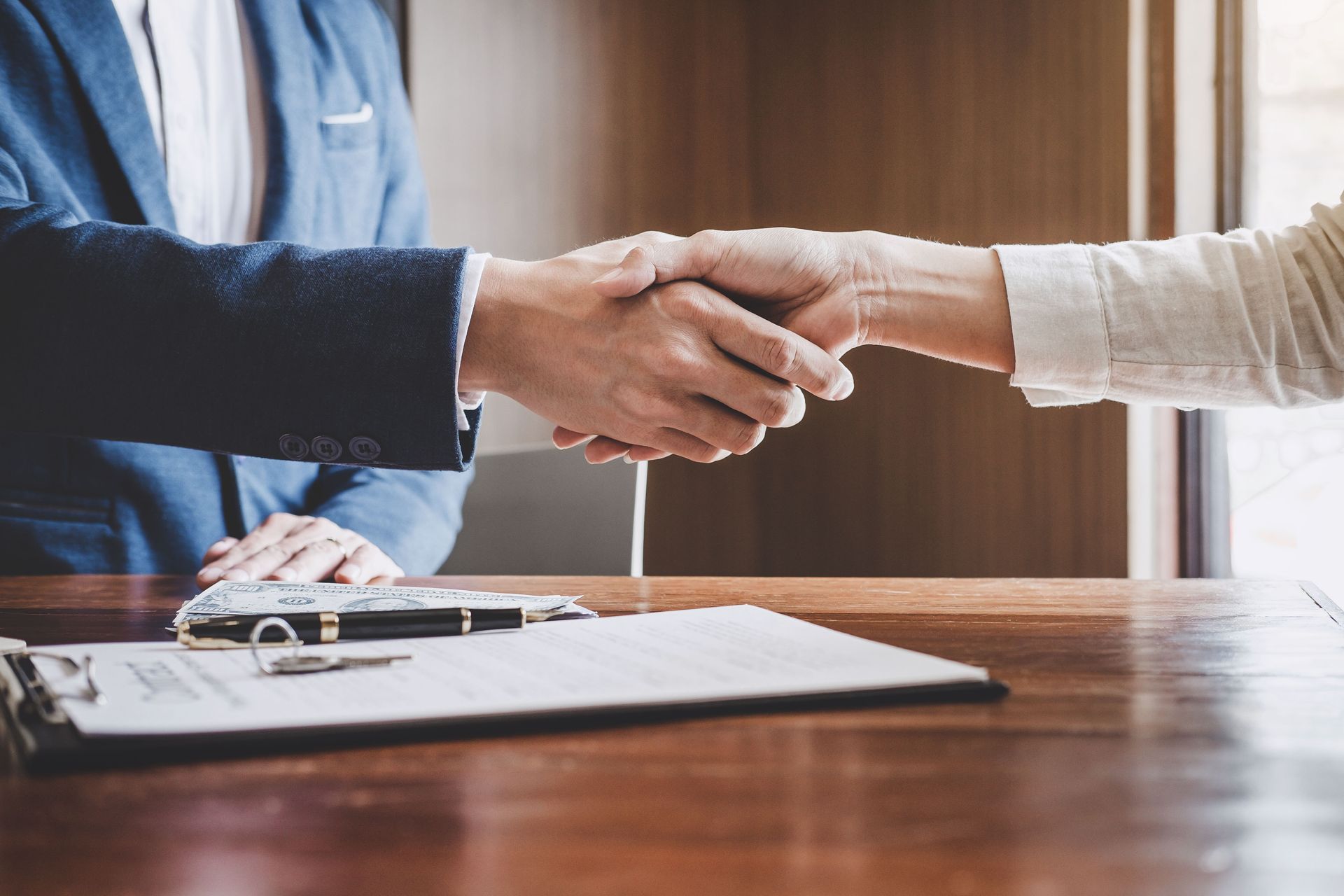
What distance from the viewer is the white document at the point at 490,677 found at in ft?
1.32

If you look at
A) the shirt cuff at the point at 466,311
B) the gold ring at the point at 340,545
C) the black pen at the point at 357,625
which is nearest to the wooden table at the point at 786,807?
the black pen at the point at 357,625

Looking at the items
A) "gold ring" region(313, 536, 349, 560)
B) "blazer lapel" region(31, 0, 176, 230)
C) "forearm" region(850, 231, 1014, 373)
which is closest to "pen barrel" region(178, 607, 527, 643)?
"gold ring" region(313, 536, 349, 560)

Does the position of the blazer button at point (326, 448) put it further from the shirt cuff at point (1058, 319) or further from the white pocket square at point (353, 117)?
the white pocket square at point (353, 117)

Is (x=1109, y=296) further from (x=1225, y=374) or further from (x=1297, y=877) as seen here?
(x=1297, y=877)

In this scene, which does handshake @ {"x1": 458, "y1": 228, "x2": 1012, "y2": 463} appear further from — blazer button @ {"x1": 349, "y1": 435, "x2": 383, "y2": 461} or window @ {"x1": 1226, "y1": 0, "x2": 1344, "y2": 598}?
window @ {"x1": 1226, "y1": 0, "x2": 1344, "y2": 598}

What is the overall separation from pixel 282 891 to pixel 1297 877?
26 centimetres

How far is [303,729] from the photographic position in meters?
0.39

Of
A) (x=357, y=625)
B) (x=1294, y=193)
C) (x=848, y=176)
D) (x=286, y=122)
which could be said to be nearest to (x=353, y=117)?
(x=286, y=122)

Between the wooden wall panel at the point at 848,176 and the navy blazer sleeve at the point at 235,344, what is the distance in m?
1.59

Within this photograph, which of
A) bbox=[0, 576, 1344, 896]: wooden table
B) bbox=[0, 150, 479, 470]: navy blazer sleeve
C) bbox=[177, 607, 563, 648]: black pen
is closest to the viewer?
bbox=[0, 576, 1344, 896]: wooden table

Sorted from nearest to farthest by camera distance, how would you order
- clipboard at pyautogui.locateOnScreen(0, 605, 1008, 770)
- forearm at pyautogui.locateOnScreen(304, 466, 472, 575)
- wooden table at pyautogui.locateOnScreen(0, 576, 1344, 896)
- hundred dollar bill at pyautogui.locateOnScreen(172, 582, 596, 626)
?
wooden table at pyautogui.locateOnScreen(0, 576, 1344, 896)
clipboard at pyautogui.locateOnScreen(0, 605, 1008, 770)
hundred dollar bill at pyautogui.locateOnScreen(172, 582, 596, 626)
forearm at pyautogui.locateOnScreen(304, 466, 472, 575)

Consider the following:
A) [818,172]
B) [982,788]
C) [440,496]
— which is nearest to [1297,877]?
[982,788]

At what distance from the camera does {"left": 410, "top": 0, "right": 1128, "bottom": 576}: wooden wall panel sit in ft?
8.13

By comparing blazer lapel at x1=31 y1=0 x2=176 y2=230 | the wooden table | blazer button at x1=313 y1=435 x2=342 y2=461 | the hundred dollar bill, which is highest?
blazer lapel at x1=31 y1=0 x2=176 y2=230
